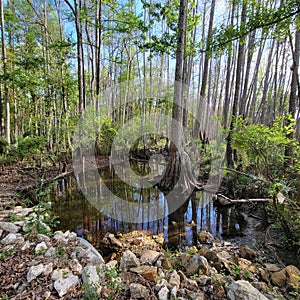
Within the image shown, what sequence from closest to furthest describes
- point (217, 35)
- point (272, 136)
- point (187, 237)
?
point (272, 136), point (187, 237), point (217, 35)

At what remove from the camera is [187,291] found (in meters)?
1.67

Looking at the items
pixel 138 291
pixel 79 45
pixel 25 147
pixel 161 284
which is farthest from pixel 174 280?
pixel 79 45

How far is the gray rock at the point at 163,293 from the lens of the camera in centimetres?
154

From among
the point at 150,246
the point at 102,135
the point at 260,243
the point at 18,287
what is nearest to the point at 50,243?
the point at 18,287

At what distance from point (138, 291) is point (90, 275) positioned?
1.45 feet

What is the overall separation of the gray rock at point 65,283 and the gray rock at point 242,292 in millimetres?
1351

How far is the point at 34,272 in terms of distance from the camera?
1.55m

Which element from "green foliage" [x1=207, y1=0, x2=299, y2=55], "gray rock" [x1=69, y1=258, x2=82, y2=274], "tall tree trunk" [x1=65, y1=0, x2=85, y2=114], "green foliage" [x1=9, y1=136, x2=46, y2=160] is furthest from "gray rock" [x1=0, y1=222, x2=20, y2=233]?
"tall tree trunk" [x1=65, y1=0, x2=85, y2=114]

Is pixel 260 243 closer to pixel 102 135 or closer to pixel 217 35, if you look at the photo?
pixel 217 35

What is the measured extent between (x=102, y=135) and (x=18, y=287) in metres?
8.58

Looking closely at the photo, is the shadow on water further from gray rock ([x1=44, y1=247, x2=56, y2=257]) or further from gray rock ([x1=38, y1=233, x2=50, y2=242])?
gray rock ([x1=44, y1=247, x2=56, y2=257])

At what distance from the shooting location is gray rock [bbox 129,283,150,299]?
5.01ft

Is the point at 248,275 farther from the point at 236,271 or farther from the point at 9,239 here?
the point at 9,239

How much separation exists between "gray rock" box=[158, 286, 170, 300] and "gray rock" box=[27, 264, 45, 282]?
1.03 metres
